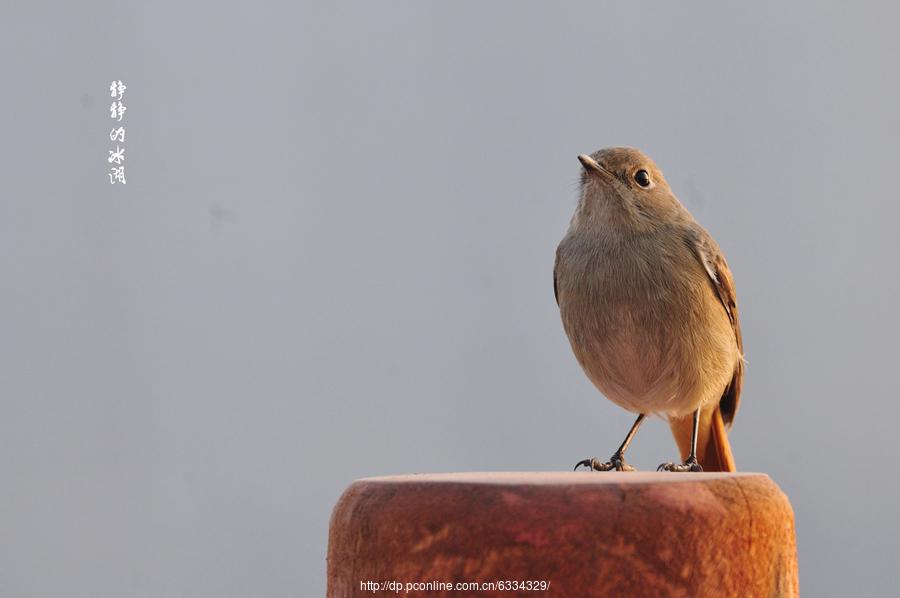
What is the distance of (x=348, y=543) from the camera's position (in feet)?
7.92

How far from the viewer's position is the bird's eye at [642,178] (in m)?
4.26

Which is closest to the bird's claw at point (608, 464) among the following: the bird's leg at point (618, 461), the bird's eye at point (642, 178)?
the bird's leg at point (618, 461)

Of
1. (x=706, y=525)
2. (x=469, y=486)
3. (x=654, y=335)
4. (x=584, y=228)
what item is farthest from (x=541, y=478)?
(x=584, y=228)

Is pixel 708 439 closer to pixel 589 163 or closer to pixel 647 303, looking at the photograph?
pixel 647 303

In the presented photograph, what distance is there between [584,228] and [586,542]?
2.27 m

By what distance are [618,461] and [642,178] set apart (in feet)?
3.97

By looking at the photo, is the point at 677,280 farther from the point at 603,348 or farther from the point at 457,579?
the point at 457,579

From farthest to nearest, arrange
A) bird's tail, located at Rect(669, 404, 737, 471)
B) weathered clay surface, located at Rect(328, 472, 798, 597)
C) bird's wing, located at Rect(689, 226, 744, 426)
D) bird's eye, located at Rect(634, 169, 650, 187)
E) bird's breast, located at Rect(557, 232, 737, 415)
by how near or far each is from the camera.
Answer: bird's tail, located at Rect(669, 404, 737, 471) < bird's eye, located at Rect(634, 169, 650, 187) < bird's wing, located at Rect(689, 226, 744, 426) < bird's breast, located at Rect(557, 232, 737, 415) < weathered clay surface, located at Rect(328, 472, 798, 597)

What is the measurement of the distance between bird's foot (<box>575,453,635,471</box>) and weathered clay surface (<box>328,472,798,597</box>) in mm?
1641

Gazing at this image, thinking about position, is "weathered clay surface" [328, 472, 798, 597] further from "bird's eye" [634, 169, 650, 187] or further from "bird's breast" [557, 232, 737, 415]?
"bird's eye" [634, 169, 650, 187]

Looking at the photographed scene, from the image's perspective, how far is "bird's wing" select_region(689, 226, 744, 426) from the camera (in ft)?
13.5

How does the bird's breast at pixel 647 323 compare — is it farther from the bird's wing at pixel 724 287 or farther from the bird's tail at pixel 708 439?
the bird's tail at pixel 708 439

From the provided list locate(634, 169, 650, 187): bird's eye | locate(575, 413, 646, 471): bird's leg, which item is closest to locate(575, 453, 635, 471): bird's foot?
locate(575, 413, 646, 471): bird's leg

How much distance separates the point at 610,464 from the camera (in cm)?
415
